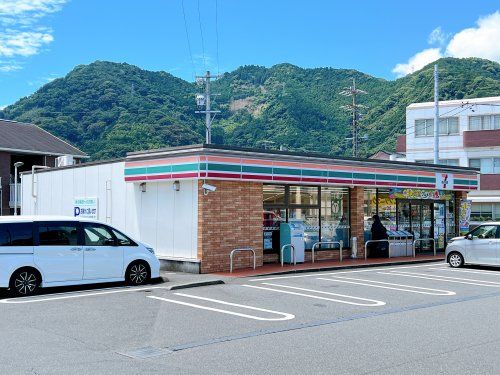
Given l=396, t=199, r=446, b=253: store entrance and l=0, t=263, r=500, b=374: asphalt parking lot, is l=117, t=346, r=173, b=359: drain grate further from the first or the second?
l=396, t=199, r=446, b=253: store entrance

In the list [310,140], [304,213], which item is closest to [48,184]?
[304,213]

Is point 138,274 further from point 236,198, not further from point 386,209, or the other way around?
point 386,209

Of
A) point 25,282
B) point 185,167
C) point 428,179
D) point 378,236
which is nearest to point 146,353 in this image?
point 25,282

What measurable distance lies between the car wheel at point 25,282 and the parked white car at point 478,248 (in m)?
13.1

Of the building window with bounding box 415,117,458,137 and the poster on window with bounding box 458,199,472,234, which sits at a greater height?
the building window with bounding box 415,117,458,137

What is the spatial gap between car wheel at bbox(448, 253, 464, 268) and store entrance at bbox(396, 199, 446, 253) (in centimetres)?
390

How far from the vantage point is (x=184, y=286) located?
1398cm

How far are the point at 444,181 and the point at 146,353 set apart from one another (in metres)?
19.4

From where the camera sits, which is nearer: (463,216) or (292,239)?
(292,239)

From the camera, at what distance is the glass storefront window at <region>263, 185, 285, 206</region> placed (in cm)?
1856

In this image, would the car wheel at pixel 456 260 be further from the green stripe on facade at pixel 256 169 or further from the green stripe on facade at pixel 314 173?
the green stripe on facade at pixel 256 169

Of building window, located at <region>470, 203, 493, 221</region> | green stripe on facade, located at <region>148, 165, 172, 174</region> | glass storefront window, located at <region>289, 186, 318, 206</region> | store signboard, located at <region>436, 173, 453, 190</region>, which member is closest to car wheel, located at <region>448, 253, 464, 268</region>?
glass storefront window, located at <region>289, 186, 318, 206</region>

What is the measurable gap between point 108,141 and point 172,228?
37.9m

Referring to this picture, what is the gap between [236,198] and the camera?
1733 centimetres
